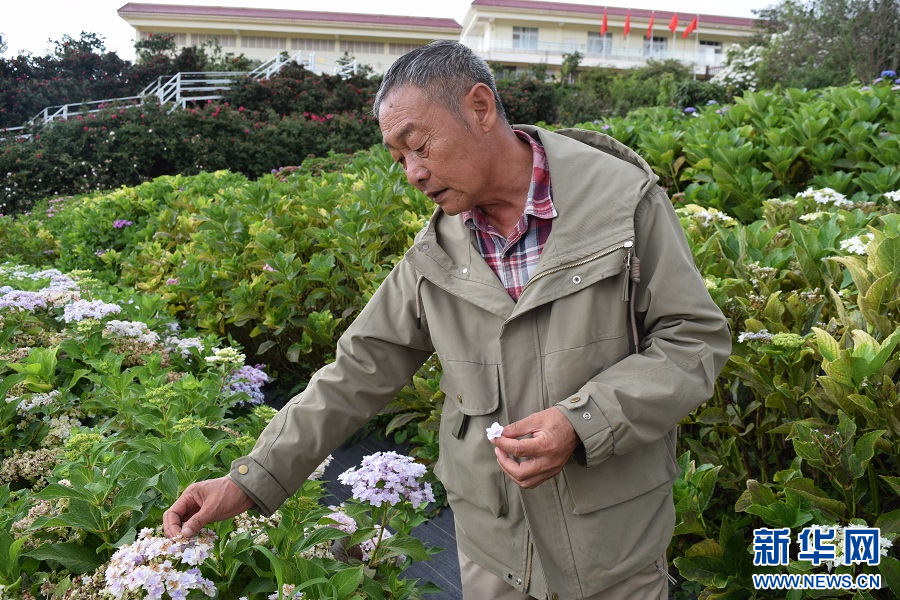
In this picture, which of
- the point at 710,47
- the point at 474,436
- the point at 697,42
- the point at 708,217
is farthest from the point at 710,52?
the point at 474,436

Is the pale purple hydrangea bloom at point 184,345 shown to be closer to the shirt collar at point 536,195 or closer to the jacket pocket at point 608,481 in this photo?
the shirt collar at point 536,195

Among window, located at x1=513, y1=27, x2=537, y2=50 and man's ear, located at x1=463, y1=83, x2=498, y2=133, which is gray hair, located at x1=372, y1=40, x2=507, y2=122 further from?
window, located at x1=513, y1=27, x2=537, y2=50

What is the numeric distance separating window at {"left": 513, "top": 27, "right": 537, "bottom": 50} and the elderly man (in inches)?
1851

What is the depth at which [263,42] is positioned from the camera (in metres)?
43.4

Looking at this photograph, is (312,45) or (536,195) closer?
(536,195)

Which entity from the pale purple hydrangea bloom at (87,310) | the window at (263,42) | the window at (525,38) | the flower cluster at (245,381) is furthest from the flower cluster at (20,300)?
the window at (525,38)

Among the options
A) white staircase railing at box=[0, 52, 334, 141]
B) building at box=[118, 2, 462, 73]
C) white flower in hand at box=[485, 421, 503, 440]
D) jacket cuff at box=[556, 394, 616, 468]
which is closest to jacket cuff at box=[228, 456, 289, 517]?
white flower in hand at box=[485, 421, 503, 440]

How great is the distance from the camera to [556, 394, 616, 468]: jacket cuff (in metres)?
1.53

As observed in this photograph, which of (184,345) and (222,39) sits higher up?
(184,345)

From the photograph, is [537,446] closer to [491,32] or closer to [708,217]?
[708,217]

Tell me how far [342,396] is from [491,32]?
4708cm

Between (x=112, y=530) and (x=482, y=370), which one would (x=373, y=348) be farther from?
(x=112, y=530)

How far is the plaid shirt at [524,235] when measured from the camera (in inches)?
70.5

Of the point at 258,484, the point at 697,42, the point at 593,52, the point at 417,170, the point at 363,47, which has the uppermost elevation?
the point at 417,170
